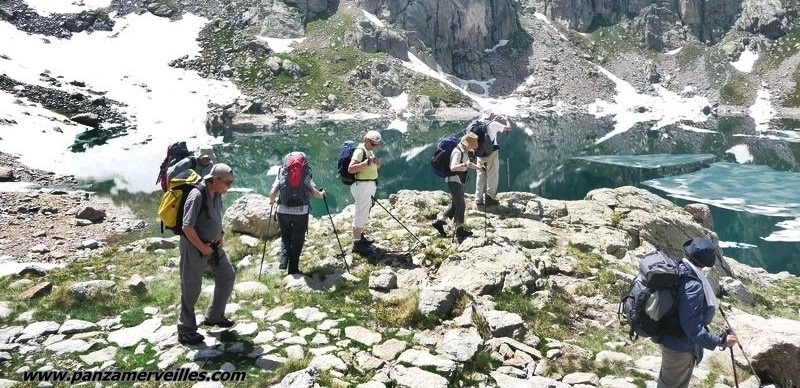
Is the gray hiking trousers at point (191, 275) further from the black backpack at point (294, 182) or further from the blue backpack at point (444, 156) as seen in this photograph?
the blue backpack at point (444, 156)

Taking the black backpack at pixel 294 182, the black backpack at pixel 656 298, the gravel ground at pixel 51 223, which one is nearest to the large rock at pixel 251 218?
the black backpack at pixel 294 182

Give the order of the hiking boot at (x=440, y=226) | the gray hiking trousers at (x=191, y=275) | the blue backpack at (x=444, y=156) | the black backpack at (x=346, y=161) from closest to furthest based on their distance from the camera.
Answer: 1. the gray hiking trousers at (x=191, y=275)
2. the black backpack at (x=346, y=161)
3. the blue backpack at (x=444, y=156)
4. the hiking boot at (x=440, y=226)

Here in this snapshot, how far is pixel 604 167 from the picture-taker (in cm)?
6053

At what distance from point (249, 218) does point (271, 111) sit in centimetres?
9696

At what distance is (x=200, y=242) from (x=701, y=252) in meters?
6.56

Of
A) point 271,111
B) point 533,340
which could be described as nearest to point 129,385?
point 533,340

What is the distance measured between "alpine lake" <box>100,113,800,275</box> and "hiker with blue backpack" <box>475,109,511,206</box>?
2.16m

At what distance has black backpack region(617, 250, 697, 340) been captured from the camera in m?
5.66

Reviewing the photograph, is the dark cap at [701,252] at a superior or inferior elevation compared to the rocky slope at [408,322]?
superior

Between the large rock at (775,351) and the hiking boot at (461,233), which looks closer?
the large rock at (775,351)

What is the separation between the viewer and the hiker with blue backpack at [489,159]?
49.8 ft

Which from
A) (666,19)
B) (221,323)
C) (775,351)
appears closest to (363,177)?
(221,323)

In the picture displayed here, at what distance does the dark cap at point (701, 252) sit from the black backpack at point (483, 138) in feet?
29.9

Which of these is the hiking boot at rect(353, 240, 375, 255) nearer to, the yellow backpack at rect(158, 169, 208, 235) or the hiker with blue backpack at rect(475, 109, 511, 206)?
the hiker with blue backpack at rect(475, 109, 511, 206)
